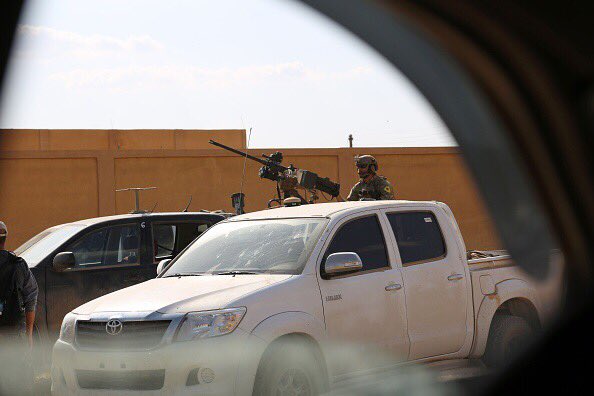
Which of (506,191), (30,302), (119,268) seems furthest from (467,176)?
A: (119,268)

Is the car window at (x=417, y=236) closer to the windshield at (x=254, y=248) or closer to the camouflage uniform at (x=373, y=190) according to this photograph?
the windshield at (x=254, y=248)

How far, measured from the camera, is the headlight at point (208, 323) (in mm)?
5383

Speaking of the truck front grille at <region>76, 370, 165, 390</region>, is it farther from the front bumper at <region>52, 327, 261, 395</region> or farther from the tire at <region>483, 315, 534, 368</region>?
the tire at <region>483, 315, 534, 368</region>

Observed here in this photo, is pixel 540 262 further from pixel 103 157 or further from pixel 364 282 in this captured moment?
pixel 103 157

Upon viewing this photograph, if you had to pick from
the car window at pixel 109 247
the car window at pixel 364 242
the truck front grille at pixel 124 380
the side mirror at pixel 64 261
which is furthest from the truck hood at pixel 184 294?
the car window at pixel 109 247

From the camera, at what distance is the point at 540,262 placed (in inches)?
105

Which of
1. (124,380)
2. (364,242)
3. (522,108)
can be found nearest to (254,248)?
(364,242)

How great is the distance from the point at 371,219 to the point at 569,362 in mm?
5062

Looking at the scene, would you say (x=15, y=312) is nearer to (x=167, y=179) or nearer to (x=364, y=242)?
(x=364, y=242)

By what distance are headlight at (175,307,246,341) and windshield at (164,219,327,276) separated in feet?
2.51

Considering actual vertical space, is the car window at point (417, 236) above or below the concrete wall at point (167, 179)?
below

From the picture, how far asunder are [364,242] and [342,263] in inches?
27.6

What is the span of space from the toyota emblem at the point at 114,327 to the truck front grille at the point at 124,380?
0.82ft

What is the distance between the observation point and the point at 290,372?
557 centimetres
